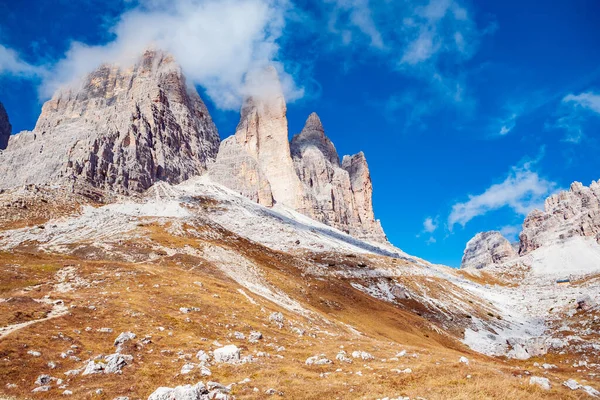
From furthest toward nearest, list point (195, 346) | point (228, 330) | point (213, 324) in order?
1. point (213, 324)
2. point (228, 330)
3. point (195, 346)

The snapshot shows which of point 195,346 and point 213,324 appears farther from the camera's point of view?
point 213,324

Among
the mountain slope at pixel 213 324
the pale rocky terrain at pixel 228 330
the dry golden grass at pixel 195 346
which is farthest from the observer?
the mountain slope at pixel 213 324

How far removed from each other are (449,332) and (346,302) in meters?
30.0

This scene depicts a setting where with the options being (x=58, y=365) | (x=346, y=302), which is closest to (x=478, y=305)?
(x=346, y=302)

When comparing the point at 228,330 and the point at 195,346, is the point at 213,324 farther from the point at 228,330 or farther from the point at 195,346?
the point at 195,346

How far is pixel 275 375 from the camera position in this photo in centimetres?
2416

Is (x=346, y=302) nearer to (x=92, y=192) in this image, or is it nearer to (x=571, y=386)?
(x=571, y=386)

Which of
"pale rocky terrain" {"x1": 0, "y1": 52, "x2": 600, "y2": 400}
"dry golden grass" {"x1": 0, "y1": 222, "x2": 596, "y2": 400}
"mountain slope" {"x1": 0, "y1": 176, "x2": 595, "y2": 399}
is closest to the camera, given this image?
"dry golden grass" {"x1": 0, "y1": 222, "x2": 596, "y2": 400}

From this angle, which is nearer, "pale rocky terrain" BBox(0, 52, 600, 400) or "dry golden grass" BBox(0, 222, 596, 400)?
"dry golden grass" BBox(0, 222, 596, 400)

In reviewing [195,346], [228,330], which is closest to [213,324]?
[228,330]

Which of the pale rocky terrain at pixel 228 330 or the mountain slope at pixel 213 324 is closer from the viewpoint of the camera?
the pale rocky terrain at pixel 228 330

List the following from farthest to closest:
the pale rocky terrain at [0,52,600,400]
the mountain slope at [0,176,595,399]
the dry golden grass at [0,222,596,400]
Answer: the mountain slope at [0,176,595,399] < the pale rocky terrain at [0,52,600,400] < the dry golden grass at [0,222,596,400]

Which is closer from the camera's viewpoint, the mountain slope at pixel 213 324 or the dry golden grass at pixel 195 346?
the dry golden grass at pixel 195 346

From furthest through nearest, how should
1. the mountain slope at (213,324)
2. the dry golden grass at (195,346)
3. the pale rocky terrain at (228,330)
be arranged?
the mountain slope at (213,324) → the pale rocky terrain at (228,330) → the dry golden grass at (195,346)
